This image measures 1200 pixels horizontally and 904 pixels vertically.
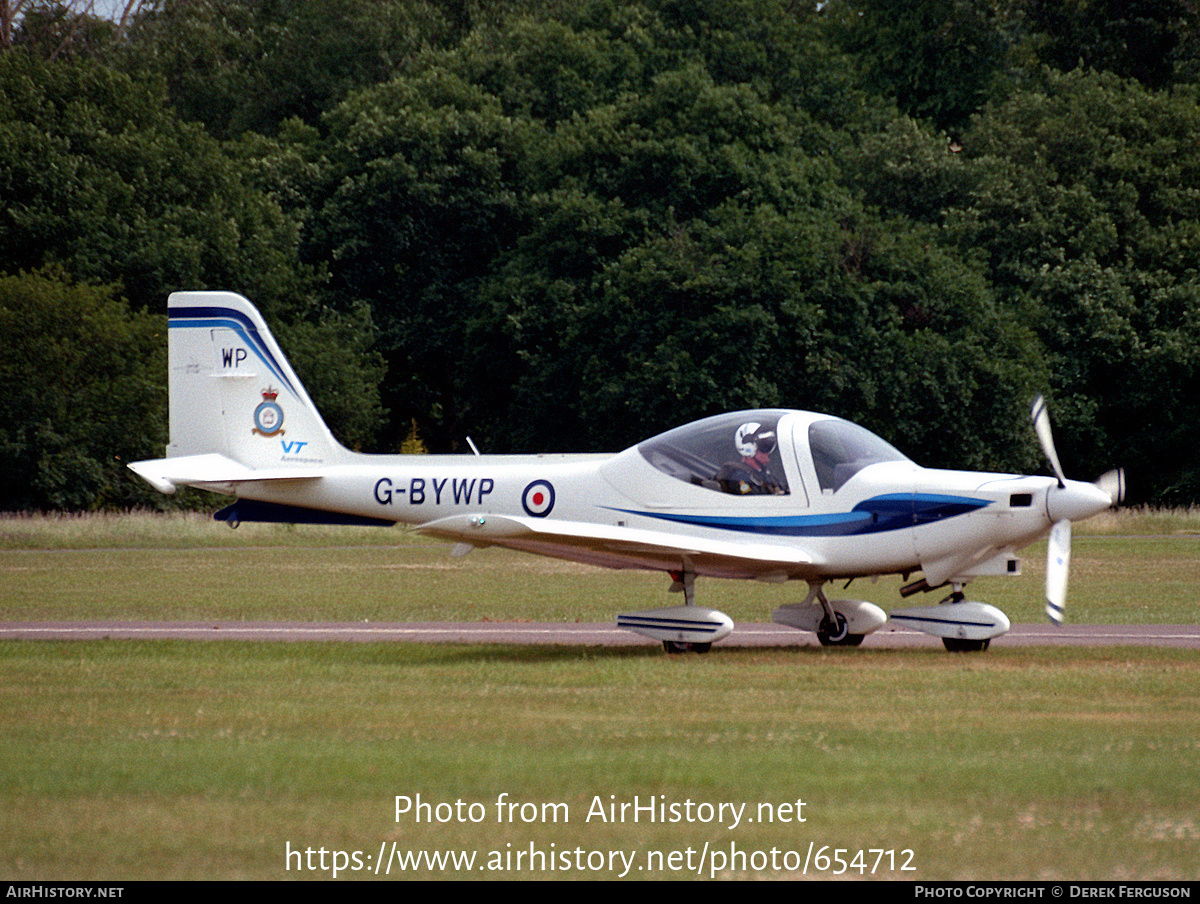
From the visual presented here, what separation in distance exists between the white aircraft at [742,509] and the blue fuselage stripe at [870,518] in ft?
0.04

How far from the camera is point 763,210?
4675 centimetres

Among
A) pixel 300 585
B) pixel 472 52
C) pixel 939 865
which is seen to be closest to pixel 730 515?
pixel 939 865

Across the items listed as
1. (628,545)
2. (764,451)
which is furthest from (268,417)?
(764,451)

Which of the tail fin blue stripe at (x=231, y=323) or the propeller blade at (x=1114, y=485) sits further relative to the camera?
the tail fin blue stripe at (x=231, y=323)

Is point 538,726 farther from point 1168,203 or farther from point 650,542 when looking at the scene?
point 1168,203

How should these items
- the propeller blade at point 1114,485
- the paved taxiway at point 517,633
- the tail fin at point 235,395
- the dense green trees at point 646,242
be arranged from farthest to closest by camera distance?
the dense green trees at point 646,242
the tail fin at point 235,395
the paved taxiway at point 517,633
the propeller blade at point 1114,485

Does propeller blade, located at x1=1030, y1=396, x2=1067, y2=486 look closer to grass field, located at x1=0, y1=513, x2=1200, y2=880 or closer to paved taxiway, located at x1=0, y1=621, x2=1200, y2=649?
grass field, located at x1=0, y1=513, x2=1200, y2=880

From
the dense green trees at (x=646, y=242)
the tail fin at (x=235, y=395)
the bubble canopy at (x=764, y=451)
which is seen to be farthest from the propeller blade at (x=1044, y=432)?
the dense green trees at (x=646, y=242)

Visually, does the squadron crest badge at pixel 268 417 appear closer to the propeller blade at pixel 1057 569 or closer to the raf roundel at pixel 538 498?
the raf roundel at pixel 538 498

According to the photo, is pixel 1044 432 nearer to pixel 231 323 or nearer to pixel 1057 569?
pixel 1057 569

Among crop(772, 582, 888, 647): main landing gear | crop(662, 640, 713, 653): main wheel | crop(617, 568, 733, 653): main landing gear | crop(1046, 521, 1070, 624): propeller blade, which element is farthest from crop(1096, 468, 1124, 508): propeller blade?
crop(662, 640, 713, 653): main wheel

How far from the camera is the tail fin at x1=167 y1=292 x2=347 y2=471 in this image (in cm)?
1755

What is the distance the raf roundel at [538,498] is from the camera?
15.8m

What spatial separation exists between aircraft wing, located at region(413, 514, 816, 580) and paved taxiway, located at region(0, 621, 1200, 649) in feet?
4.24
